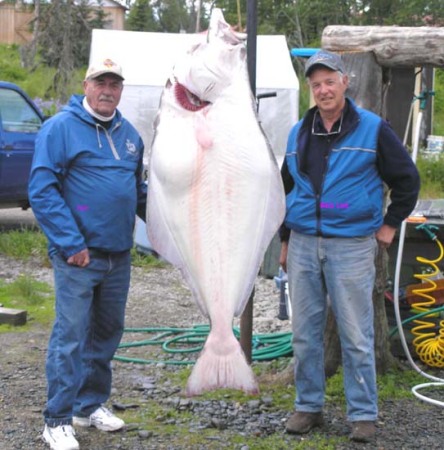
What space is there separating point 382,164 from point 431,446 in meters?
1.59

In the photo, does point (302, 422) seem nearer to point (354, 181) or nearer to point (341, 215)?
point (341, 215)

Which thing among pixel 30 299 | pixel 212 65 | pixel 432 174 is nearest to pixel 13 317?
pixel 30 299

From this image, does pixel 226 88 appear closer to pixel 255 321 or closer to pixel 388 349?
pixel 388 349

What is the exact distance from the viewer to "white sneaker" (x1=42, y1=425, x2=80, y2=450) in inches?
182

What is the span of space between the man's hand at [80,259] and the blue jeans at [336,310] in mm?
1111

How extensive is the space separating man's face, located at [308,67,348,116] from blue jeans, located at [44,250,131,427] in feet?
4.25

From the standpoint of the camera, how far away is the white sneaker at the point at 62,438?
4.62 m

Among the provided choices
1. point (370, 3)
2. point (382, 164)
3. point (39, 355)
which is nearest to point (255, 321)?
point (39, 355)

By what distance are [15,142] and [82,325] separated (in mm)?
7828

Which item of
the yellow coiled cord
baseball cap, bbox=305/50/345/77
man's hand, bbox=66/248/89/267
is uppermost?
baseball cap, bbox=305/50/345/77

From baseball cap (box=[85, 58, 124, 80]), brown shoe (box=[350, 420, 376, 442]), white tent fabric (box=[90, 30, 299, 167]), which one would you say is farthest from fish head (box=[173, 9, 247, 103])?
white tent fabric (box=[90, 30, 299, 167])

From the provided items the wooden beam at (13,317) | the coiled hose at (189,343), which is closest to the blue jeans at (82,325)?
the coiled hose at (189,343)

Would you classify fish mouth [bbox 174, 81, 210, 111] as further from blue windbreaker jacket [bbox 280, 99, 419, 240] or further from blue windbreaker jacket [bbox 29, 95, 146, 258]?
blue windbreaker jacket [bbox 280, 99, 419, 240]

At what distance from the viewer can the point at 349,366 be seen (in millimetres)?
4789
